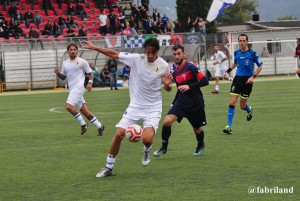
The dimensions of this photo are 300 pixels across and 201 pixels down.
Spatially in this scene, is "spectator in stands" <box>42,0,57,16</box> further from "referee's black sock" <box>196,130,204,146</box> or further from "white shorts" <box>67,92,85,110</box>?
"referee's black sock" <box>196,130,204,146</box>

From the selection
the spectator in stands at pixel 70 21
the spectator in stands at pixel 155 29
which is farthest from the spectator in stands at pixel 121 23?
the spectator in stands at pixel 70 21

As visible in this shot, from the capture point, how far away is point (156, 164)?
12680 mm

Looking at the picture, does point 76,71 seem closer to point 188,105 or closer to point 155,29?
point 188,105

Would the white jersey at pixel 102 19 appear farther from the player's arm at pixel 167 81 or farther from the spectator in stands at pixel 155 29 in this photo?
the player's arm at pixel 167 81

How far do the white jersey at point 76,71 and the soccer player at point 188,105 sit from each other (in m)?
5.35

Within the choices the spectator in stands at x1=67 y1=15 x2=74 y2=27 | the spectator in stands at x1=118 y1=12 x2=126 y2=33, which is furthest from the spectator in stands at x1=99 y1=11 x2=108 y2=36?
the spectator in stands at x1=67 y1=15 x2=74 y2=27

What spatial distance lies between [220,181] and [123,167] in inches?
87.5

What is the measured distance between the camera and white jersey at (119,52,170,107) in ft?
38.7

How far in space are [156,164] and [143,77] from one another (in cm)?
160

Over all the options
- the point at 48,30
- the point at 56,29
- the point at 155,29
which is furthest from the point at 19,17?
the point at 155,29

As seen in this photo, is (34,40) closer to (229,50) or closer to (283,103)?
(229,50)

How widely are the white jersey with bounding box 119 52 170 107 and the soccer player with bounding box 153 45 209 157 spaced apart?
5.77 feet

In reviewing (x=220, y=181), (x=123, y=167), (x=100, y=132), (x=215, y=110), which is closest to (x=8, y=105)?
(x=215, y=110)

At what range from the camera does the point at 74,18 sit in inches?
2119
